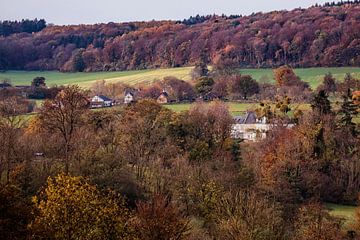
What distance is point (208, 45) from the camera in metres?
103

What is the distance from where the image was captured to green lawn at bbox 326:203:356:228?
3503cm

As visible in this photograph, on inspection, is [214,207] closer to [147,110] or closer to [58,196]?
[58,196]

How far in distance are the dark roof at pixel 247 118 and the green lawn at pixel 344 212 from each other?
57.1 ft

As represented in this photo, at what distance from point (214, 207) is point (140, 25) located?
10379 cm

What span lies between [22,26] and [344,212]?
121 metres

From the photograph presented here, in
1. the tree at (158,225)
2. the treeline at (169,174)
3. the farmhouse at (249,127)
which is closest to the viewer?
the treeline at (169,174)

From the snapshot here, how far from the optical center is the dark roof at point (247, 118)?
5629 cm

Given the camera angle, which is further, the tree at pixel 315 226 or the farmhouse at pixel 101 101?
the farmhouse at pixel 101 101

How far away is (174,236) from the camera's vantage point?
2181cm

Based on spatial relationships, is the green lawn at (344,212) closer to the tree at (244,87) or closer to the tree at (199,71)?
the tree at (244,87)

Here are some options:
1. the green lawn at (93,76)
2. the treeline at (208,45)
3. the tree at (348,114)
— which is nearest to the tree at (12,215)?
the tree at (348,114)

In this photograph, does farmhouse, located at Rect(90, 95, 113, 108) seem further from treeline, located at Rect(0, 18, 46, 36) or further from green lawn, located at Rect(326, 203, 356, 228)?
treeline, located at Rect(0, 18, 46, 36)

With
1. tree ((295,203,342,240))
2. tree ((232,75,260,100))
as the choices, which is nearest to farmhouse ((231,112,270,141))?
tree ((232,75,260,100))

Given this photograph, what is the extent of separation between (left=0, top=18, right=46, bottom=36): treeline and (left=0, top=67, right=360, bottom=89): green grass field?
38627 millimetres
